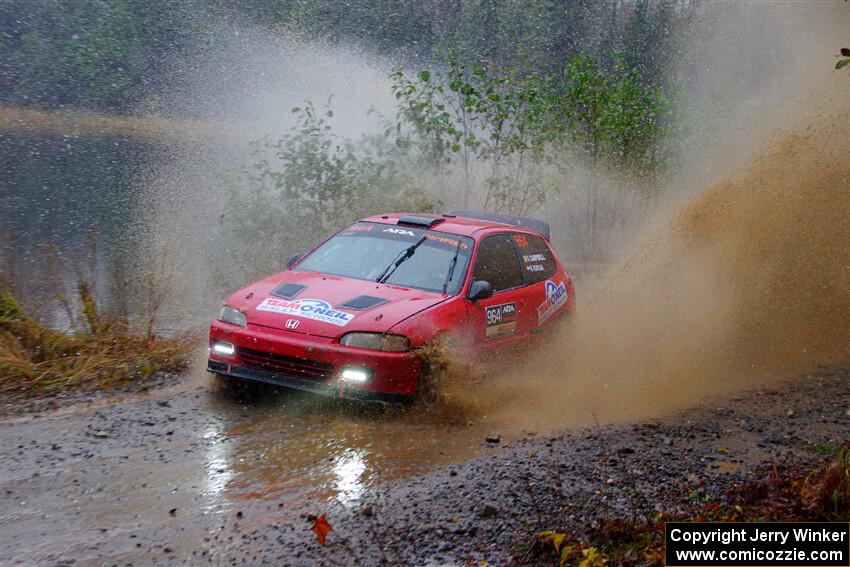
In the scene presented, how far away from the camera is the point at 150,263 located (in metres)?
13.5

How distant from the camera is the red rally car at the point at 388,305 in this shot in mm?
7043

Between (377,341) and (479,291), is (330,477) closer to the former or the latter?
(377,341)

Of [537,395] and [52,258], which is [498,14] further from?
[537,395]

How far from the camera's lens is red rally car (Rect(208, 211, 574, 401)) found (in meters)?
7.04

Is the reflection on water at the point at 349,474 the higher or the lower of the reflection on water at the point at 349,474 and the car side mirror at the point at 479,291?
the lower

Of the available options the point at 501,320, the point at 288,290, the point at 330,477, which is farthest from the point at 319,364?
the point at 501,320

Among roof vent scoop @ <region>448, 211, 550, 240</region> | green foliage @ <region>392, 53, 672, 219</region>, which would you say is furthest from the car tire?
green foliage @ <region>392, 53, 672, 219</region>

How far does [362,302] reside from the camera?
294 inches

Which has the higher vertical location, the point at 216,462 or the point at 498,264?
the point at 498,264

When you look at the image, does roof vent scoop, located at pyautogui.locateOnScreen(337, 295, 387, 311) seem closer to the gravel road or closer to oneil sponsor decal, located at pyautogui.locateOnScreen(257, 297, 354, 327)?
oneil sponsor decal, located at pyautogui.locateOnScreen(257, 297, 354, 327)

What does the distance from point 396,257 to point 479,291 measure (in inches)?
34.9

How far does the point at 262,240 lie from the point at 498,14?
21532 mm

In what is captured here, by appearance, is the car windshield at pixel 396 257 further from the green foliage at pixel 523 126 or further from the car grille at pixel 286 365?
the green foliage at pixel 523 126

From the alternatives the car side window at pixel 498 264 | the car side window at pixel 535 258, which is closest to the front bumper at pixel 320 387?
the car side window at pixel 498 264
